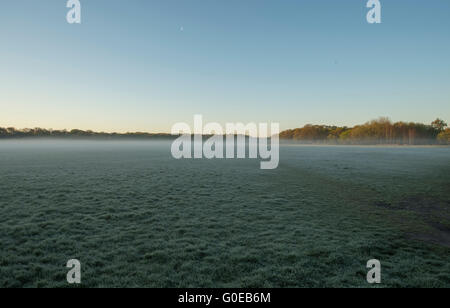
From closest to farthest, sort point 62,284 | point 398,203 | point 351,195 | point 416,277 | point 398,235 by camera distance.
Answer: point 62,284 → point 416,277 → point 398,235 → point 398,203 → point 351,195

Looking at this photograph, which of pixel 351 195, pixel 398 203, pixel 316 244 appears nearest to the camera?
pixel 316 244

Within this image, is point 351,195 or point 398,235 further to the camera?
point 351,195

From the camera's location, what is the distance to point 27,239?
7734 millimetres

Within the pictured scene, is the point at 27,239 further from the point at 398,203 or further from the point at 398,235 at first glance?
the point at 398,203

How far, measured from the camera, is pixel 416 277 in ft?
18.6

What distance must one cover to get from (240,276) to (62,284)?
3.95 meters
